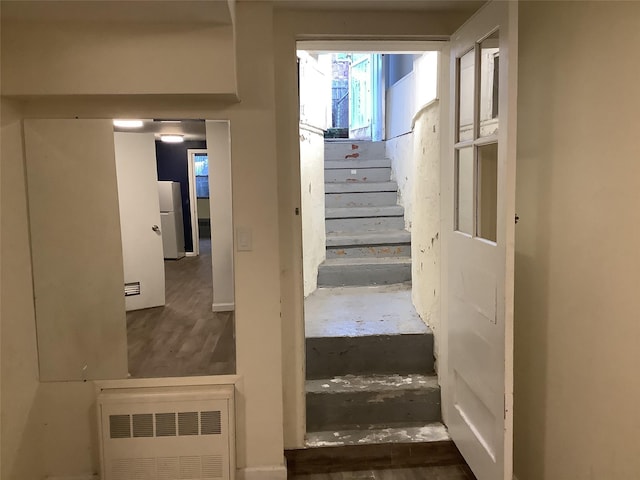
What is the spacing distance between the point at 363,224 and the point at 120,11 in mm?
3196

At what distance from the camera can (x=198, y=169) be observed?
7.37 feet

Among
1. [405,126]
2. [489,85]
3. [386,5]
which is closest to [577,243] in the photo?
[489,85]

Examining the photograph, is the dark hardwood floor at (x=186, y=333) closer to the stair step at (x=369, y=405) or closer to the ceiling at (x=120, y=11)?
the stair step at (x=369, y=405)

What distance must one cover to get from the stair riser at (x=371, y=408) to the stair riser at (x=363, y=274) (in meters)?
1.43

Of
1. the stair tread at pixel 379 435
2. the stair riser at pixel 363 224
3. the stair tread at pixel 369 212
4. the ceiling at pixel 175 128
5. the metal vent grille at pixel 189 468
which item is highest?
the ceiling at pixel 175 128

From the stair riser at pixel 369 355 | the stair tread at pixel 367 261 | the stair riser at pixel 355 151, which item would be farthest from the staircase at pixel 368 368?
the stair riser at pixel 355 151

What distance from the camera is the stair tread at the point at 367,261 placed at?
4125 millimetres

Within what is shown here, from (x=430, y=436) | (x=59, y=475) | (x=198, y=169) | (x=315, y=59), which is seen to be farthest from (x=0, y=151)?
(x=315, y=59)

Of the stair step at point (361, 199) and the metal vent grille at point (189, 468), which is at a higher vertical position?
the stair step at point (361, 199)

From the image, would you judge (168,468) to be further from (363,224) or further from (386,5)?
(363,224)

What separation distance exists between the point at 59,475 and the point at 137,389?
0.53 m

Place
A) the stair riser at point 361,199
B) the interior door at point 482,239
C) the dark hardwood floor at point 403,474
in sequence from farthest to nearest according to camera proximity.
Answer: the stair riser at point 361,199
the dark hardwood floor at point 403,474
the interior door at point 482,239

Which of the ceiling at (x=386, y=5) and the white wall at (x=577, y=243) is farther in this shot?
the ceiling at (x=386, y=5)

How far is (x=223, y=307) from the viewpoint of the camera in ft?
7.59
